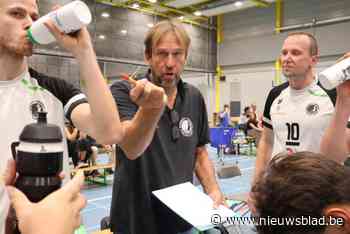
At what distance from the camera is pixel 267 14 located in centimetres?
1550

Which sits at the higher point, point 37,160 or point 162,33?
point 162,33

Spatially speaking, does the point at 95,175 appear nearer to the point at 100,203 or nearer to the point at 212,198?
the point at 100,203

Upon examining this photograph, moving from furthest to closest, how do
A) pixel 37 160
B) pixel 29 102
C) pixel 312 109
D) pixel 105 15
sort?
pixel 105 15, pixel 312 109, pixel 29 102, pixel 37 160

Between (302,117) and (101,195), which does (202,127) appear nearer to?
(302,117)

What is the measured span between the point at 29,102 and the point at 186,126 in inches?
28.8

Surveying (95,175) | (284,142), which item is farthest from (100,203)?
(284,142)

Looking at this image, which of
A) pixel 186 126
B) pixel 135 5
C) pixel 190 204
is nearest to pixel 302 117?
pixel 186 126

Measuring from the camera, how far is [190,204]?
1.54 m

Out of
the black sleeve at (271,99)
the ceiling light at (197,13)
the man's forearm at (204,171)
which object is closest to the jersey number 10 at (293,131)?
the black sleeve at (271,99)

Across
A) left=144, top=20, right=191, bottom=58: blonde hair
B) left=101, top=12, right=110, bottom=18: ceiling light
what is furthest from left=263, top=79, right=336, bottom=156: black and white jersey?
left=101, top=12, right=110, bottom=18: ceiling light

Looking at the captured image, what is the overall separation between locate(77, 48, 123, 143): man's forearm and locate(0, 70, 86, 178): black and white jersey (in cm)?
20

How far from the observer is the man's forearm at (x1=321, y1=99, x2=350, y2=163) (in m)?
1.64

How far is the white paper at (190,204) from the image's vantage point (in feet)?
4.70

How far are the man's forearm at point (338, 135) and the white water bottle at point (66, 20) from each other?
118cm
